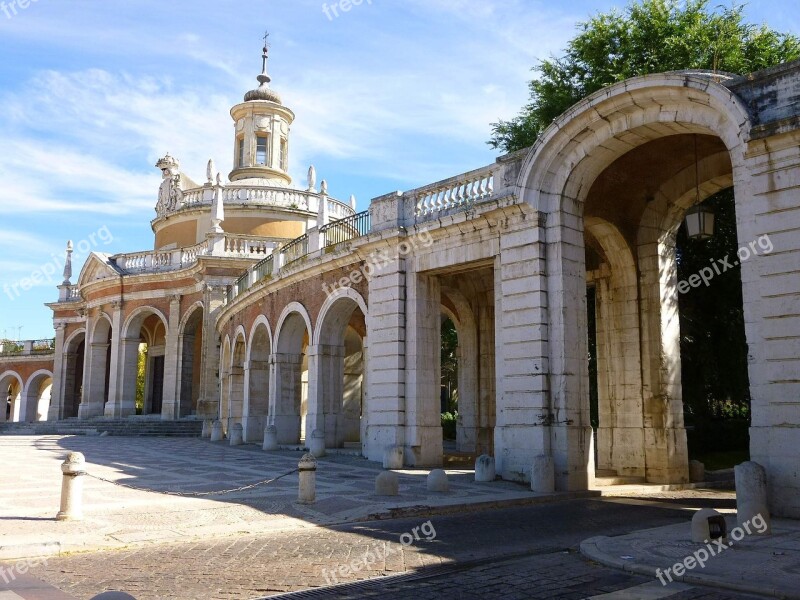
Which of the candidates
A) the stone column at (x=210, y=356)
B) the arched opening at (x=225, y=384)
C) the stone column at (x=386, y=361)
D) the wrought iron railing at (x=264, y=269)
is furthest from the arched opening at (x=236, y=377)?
the stone column at (x=386, y=361)

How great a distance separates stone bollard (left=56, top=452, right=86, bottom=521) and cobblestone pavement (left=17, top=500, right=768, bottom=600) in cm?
195

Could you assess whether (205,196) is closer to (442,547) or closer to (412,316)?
(412,316)

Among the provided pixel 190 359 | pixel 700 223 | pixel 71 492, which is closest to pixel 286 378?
pixel 700 223

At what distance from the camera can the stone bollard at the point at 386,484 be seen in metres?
12.2

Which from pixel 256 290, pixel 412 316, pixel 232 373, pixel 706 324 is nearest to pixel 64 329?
pixel 232 373

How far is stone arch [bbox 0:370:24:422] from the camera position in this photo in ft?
194

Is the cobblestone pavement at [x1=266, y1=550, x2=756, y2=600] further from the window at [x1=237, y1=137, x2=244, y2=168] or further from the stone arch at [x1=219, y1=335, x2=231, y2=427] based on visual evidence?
the window at [x1=237, y1=137, x2=244, y2=168]

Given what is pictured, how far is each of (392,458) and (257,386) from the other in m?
12.0

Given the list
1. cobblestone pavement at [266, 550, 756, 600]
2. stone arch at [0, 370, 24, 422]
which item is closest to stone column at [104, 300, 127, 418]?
stone arch at [0, 370, 24, 422]

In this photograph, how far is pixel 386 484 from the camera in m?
12.3

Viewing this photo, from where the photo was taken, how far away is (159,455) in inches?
834

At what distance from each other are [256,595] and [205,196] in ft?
123

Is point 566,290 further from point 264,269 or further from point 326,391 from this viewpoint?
point 264,269

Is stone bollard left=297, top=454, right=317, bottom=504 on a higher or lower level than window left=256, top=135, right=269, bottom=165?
lower
